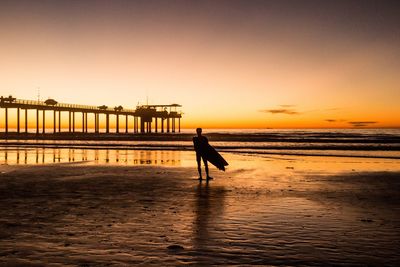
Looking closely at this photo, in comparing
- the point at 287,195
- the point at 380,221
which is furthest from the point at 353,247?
the point at 287,195

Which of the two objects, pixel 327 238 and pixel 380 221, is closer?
pixel 327 238

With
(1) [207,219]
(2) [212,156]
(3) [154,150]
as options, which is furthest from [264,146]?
(1) [207,219]

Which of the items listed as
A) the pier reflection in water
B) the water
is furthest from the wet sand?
the water

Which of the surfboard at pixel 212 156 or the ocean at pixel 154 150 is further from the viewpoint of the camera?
the ocean at pixel 154 150

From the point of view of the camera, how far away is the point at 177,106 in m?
153

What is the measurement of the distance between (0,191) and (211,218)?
7.07 m

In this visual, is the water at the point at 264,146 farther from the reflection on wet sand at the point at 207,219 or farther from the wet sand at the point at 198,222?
the reflection on wet sand at the point at 207,219

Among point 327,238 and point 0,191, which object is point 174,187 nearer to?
point 0,191

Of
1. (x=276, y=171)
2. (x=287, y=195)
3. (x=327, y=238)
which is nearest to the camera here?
(x=327, y=238)

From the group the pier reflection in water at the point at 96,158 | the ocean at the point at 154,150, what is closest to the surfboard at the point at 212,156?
the pier reflection in water at the point at 96,158

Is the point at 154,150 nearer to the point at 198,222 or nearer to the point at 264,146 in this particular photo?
the point at 264,146

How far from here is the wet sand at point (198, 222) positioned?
5.31 m

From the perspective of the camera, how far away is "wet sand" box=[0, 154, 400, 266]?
531 centimetres

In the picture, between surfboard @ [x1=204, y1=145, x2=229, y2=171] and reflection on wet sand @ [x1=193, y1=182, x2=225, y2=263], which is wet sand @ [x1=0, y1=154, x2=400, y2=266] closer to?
reflection on wet sand @ [x1=193, y1=182, x2=225, y2=263]
